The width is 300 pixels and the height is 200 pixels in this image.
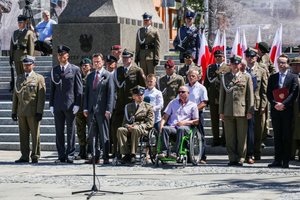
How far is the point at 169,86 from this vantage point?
20.0 m

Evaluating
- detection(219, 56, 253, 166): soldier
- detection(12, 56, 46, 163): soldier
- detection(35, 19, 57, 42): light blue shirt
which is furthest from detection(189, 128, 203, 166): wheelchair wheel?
detection(35, 19, 57, 42): light blue shirt

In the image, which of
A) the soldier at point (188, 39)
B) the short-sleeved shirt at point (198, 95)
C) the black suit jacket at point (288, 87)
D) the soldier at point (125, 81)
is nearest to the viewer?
the black suit jacket at point (288, 87)

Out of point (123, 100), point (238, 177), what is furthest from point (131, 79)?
point (238, 177)

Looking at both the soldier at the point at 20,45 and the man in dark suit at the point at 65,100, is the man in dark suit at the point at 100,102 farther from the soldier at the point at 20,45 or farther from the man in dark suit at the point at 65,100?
the soldier at the point at 20,45

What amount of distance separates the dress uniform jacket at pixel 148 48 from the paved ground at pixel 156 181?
454 centimetres

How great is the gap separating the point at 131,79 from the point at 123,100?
0.44 meters

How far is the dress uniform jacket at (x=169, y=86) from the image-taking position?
1986cm

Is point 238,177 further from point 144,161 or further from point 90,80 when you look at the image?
point 90,80

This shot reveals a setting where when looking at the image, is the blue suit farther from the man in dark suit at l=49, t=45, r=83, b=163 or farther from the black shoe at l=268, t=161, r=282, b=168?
the black shoe at l=268, t=161, r=282, b=168

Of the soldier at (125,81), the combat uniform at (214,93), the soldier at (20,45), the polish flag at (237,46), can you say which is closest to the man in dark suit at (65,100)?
the soldier at (125,81)

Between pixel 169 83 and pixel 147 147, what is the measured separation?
1802 millimetres

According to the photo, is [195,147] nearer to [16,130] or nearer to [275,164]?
[275,164]

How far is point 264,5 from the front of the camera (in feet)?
80.8

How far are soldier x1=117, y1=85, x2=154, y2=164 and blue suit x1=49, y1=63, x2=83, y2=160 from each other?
3.48 ft
